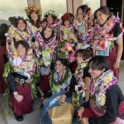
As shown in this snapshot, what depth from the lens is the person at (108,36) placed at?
2.08m

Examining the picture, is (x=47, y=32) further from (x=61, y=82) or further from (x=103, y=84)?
(x=103, y=84)

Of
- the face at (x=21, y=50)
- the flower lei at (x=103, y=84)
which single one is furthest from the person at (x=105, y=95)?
the face at (x=21, y=50)

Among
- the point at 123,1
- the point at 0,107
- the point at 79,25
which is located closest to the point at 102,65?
the point at 79,25

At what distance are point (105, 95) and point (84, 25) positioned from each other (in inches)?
53.4

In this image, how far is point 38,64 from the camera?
8.38 feet

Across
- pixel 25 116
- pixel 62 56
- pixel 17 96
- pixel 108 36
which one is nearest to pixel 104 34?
pixel 108 36

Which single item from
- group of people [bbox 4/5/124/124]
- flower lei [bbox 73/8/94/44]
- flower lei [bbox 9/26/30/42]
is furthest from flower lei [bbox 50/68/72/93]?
flower lei [bbox 9/26/30/42]

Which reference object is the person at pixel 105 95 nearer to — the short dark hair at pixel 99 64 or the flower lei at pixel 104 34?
the short dark hair at pixel 99 64

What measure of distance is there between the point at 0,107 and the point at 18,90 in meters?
0.63

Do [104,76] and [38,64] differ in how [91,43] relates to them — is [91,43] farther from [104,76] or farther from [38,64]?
[104,76]

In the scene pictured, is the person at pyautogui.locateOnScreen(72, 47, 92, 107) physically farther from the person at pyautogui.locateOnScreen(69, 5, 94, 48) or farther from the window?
the window

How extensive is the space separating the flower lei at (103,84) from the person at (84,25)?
1119 millimetres

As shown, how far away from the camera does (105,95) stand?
132 cm

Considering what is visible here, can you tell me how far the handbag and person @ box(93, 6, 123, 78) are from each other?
864 millimetres
